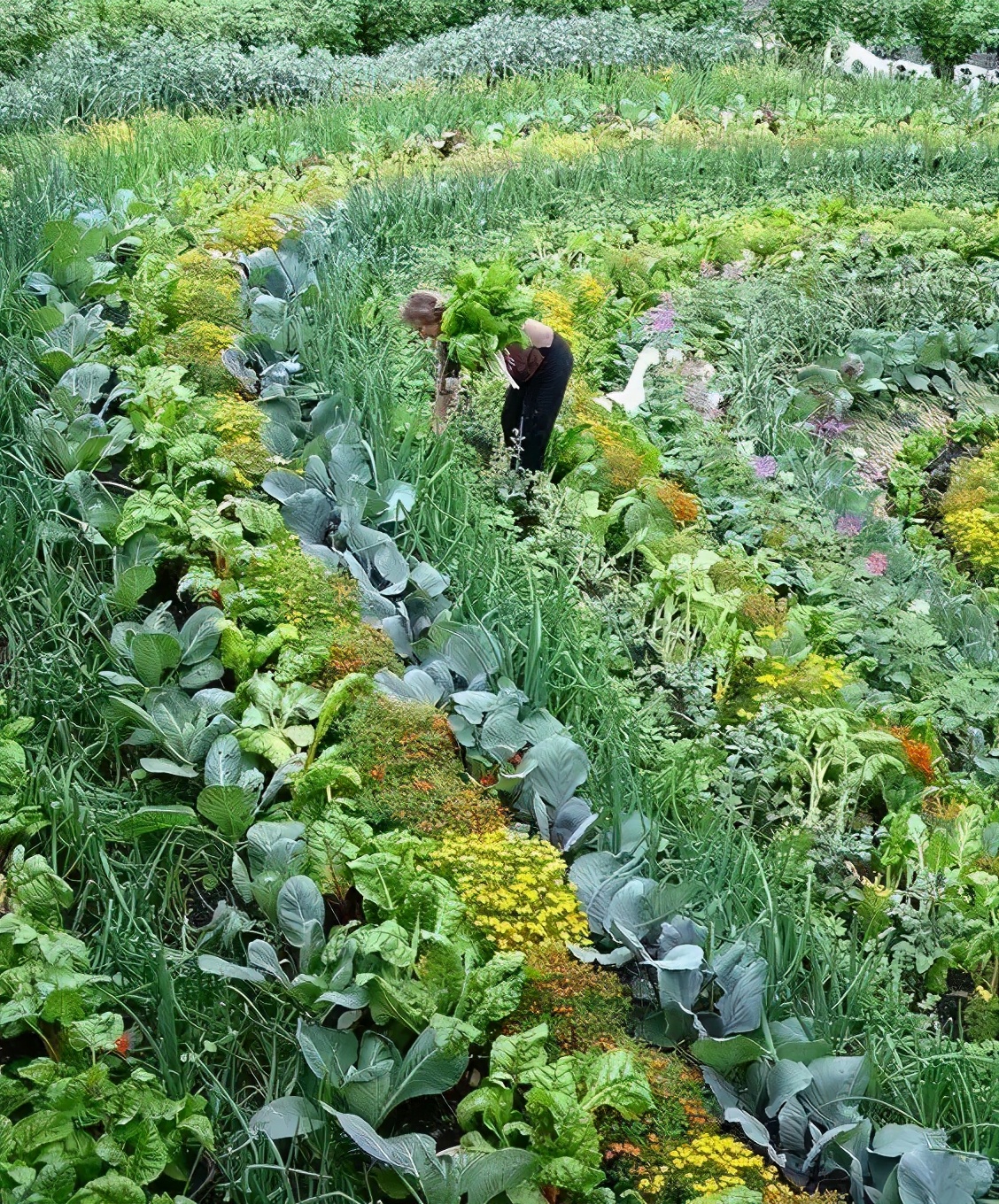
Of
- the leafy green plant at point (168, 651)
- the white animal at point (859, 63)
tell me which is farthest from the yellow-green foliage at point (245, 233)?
the white animal at point (859, 63)

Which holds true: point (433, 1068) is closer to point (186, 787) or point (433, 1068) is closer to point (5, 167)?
point (186, 787)

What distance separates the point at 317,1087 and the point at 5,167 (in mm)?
6101

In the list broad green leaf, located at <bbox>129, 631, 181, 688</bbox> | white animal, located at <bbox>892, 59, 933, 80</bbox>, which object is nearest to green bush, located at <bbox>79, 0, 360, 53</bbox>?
white animal, located at <bbox>892, 59, 933, 80</bbox>

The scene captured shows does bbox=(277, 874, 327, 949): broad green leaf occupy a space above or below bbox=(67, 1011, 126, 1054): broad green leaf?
above

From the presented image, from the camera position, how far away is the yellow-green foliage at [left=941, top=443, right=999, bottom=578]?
18.3 ft

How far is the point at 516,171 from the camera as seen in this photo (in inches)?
314

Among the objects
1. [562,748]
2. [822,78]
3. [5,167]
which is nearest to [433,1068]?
[562,748]

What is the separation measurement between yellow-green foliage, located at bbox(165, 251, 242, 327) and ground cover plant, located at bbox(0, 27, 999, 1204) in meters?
0.02

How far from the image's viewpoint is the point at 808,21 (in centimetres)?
1619

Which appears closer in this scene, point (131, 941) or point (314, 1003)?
point (314, 1003)

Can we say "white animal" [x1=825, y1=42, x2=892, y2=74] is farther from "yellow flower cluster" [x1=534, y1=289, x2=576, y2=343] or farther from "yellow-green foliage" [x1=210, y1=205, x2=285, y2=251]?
"yellow-green foliage" [x1=210, y1=205, x2=285, y2=251]

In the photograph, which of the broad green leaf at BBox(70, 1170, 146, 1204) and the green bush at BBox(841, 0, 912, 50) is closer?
the broad green leaf at BBox(70, 1170, 146, 1204)

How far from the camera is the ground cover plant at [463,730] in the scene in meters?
2.46

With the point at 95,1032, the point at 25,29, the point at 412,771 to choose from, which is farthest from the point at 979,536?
the point at 25,29
